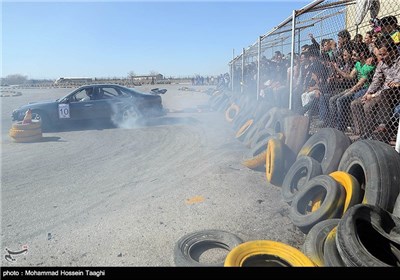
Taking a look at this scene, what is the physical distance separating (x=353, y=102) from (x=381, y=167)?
2351 millimetres

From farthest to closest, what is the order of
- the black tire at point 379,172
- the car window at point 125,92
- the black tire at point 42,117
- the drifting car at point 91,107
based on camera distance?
the car window at point 125,92
the drifting car at point 91,107
the black tire at point 42,117
the black tire at point 379,172

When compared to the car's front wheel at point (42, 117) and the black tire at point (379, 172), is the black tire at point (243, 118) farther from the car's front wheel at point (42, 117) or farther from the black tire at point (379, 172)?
the car's front wheel at point (42, 117)

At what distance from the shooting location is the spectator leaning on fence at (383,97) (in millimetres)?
4590

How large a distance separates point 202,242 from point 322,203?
1.36 metres

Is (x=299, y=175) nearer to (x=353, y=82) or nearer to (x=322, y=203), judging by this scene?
(x=322, y=203)

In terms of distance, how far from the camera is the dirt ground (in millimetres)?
3352

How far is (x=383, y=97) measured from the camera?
4668mm

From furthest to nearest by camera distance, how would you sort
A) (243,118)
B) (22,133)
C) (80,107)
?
(80,107)
(243,118)
(22,133)

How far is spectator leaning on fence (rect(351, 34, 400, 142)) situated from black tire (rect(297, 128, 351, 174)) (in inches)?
25.2

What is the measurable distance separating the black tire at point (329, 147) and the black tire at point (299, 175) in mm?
149

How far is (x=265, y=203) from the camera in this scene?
4.43 meters

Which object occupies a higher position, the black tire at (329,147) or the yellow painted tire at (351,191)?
the black tire at (329,147)

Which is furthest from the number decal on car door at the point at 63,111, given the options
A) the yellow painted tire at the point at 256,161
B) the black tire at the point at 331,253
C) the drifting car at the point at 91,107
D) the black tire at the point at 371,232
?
the black tire at the point at 371,232

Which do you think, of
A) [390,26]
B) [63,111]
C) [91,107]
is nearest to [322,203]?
[390,26]
